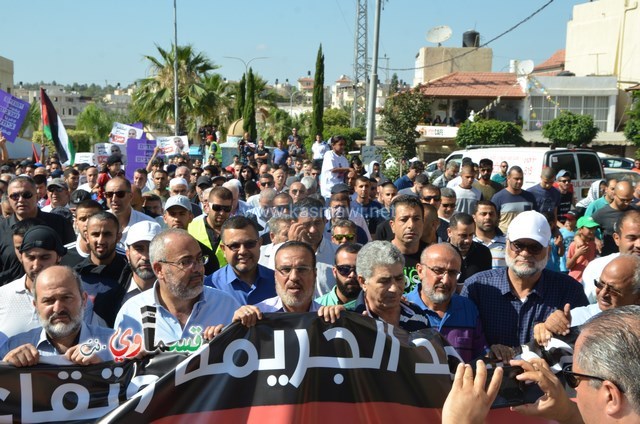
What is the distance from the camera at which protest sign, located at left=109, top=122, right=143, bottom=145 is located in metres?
19.6

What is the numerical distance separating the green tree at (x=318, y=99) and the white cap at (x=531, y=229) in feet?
114

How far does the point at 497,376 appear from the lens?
2.90 metres

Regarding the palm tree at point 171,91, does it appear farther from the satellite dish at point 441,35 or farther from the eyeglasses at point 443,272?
the eyeglasses at point 443,272

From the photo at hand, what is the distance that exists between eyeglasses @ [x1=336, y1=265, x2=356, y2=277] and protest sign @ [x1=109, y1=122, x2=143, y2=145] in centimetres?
1512

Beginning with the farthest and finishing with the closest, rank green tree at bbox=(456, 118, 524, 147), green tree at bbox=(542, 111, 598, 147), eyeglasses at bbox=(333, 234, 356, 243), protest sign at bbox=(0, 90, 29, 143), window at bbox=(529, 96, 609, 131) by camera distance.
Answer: window at bbox=(529, 96, 609, 131)
green tree at bbox=(542, 111, 598, 147)
green tree at bbox=(456, 118, 524, 147)
protest sign at bbox=(0, 90, 29, 143)
eyeglasses at bbox=(333, 234, 356, 243)

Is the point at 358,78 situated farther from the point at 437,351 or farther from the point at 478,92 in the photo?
the point at 437,351

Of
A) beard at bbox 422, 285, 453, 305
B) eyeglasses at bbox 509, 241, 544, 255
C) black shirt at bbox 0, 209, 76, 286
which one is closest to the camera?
beard at bbox 422, 285, 453, 305

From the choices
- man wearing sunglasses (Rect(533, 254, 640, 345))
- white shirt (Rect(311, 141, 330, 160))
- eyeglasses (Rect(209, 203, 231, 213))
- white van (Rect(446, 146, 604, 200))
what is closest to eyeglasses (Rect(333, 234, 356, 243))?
eyeglasses (Rect(209, 203, 231, 213))

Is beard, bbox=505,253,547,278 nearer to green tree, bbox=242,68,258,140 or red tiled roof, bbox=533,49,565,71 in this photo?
green tree, bbox=242,68,258,140

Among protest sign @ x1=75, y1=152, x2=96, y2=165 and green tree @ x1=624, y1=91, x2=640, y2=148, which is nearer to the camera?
protest sign @ x1=75, y1=152, x2=96, y2=165

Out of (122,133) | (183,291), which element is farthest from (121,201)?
(122,133)

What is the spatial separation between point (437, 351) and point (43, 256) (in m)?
3.11

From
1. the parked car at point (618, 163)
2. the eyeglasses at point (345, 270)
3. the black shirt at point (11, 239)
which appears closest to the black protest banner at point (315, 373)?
the eyeglasses at point (345, 270)

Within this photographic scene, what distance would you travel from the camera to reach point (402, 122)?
22.1 meters
